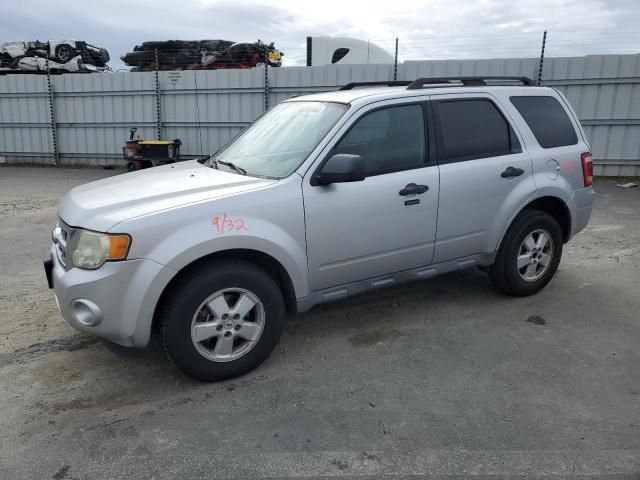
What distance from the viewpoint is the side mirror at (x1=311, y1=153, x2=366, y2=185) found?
330 cm

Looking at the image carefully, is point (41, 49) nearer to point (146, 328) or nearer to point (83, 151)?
point (83, 151)

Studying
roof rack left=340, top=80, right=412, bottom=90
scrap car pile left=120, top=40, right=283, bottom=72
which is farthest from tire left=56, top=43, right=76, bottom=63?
roof rack left=340, top=80, right=412, bottom=90

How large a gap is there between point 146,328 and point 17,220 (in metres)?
6.11

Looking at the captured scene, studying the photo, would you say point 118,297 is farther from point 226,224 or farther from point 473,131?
point 473,131

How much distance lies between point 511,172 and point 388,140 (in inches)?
45.4

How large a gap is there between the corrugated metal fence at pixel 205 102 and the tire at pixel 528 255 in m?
8.45

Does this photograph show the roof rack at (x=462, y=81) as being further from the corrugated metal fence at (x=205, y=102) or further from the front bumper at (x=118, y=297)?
the corrugated metal fence at (x=205, y=102)

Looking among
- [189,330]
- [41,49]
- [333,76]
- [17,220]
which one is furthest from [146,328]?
[41,49]

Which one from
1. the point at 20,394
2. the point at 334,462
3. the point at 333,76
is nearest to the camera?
the point at 334,462

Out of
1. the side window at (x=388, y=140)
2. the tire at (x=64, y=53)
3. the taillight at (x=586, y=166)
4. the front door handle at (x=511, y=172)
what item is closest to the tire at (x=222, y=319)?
the side window at (x=388, y=140)

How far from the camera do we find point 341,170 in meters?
3.30

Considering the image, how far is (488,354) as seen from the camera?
3689 millimetres

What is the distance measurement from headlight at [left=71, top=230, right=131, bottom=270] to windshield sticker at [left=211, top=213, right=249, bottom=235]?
0.49 metres

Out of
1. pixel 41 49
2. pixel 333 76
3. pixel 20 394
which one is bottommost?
pixel 20 394
